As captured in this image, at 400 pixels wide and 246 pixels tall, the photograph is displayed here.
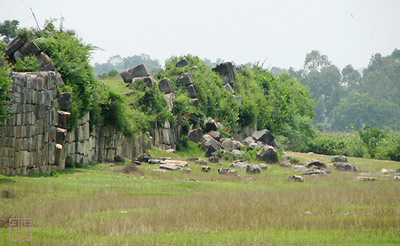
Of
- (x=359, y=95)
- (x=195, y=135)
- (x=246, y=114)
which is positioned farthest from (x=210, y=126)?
(x=359, y=95)

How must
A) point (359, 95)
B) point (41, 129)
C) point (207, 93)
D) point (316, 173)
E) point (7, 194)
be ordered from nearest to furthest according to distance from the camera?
point (7, 194)
point (41, 129)
point (316, 173)
point (207, 93)
point (359, 95)

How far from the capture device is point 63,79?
95.4ft

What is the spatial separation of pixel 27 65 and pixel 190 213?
50.8 ft

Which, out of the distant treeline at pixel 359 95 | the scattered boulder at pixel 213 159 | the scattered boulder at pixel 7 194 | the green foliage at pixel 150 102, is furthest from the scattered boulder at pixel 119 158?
the distant treeline at pixel 359 95

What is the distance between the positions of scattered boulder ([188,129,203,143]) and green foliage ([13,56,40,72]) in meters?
21.1

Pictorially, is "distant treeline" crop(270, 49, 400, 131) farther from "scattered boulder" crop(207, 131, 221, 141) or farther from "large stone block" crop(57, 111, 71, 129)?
"large stone block" crop(57, 111, 71, 129)

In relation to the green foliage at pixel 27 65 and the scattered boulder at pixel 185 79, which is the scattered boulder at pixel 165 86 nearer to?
the scattered boulder at pixel 185 79

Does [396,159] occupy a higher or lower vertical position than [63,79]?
lower

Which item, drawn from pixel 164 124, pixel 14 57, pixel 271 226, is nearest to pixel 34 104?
pixel 14 57

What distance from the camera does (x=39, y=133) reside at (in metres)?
24.2

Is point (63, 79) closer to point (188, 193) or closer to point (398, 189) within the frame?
point (188, 193)

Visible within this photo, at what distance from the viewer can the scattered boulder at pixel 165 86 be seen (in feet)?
156

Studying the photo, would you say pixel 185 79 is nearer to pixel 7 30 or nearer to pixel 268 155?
pixel 268 155

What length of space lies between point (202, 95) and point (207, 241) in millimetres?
40021
